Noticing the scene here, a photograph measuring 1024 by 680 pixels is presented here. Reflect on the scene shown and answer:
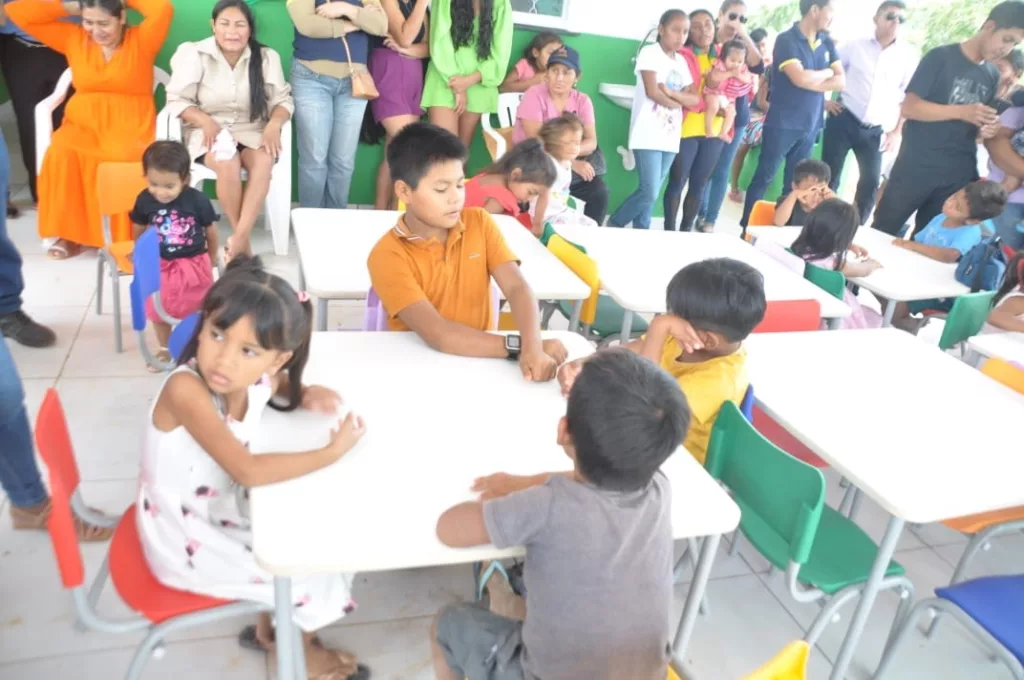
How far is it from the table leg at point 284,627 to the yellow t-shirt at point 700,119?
417cm

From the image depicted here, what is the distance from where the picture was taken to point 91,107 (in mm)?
3543

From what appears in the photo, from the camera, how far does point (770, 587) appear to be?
209 cm

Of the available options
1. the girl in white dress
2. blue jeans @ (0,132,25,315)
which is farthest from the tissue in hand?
the girl in white dress

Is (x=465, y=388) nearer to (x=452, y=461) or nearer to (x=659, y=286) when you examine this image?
(x=452, y=461)

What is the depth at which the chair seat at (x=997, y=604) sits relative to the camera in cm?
139

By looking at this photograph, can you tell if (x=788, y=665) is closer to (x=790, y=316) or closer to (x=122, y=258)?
(x=790, y=316)

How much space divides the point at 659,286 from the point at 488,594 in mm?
1158

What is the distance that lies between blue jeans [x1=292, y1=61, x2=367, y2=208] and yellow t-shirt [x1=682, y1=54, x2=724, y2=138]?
2.02 m

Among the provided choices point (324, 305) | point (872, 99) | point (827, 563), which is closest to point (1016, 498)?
point (827, 563)

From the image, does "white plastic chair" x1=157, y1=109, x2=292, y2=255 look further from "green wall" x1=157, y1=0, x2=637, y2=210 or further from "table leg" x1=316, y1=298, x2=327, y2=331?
"table leg" x1=316, y1=298, x2=327, y2=331

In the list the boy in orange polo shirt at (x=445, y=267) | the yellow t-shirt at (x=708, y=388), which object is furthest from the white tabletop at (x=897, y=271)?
the boy in orange polo shirt at (x=445, y=267)

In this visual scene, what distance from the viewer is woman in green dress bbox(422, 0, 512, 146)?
13.1 feet

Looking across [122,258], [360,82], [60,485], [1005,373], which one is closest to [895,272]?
[1005,373]

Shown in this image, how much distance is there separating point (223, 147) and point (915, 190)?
359 cm
